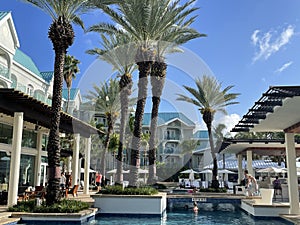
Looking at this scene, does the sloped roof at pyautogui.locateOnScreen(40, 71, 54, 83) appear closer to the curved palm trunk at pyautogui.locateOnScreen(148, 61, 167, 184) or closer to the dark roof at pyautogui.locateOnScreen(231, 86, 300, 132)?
the curved palm trunk at pyautogui.locateOnScreen(148, 61, 167, 184)

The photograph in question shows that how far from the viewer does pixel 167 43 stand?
23.6m

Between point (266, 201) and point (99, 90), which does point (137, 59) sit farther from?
point (99, 90)

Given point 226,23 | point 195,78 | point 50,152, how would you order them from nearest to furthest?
point 50,152 → point 226,23 → point 195,78

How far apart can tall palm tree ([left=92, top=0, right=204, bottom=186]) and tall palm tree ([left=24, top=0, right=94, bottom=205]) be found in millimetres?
3628

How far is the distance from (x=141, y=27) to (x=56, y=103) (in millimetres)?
7557

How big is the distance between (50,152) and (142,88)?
8295 millimetres

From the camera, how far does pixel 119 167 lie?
2422 centimetres

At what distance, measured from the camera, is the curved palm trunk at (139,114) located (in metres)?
19.2

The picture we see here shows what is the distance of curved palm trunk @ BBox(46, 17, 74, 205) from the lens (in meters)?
14.1

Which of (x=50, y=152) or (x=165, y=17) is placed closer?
(x=50, y=152)

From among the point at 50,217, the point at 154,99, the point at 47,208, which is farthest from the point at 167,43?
the point at 50,217

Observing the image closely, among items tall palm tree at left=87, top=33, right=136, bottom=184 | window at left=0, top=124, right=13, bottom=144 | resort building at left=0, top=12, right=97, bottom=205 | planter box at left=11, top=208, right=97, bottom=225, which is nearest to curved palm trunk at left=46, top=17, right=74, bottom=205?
resort building at left=0, top=12, right=97, bottom=205

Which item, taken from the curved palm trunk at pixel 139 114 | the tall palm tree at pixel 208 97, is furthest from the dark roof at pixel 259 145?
the curved palm trunk at pixel 139 114

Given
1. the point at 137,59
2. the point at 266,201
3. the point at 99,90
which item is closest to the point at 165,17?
the point at 137,59
